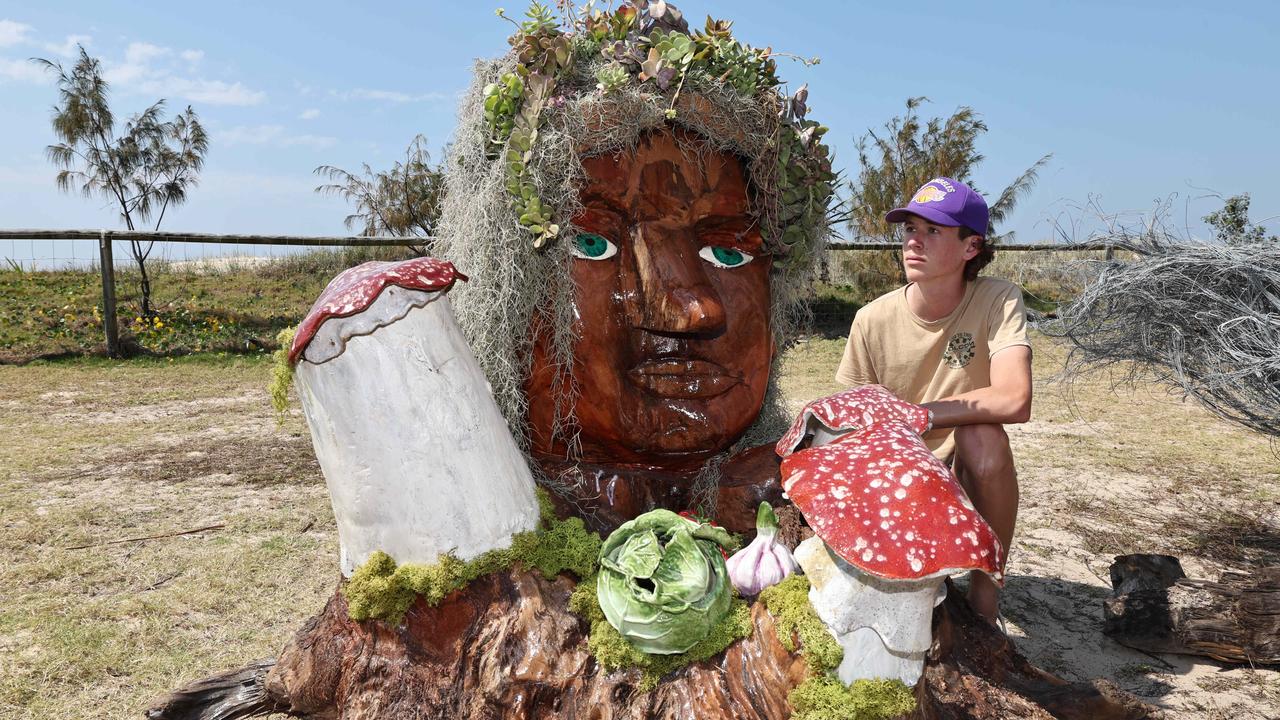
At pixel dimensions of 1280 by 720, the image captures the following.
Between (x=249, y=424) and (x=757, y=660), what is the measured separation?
536cm

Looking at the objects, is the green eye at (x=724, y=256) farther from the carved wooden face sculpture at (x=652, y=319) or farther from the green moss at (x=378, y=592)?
the green moss at (x=378, y=592)

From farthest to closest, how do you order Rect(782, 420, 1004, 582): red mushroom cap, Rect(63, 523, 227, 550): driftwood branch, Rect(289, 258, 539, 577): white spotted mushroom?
Rect(63, 523, 227, 550): driftwood branch → Rect(289, 258, 539, 577): white spotted mushroom → Rect(782, 420, 1004, 582): red mushroom cap

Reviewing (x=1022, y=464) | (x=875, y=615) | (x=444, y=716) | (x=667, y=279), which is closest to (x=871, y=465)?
(x=875, y=615)

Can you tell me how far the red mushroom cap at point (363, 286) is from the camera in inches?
64.0

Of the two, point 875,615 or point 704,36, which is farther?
point 704,36

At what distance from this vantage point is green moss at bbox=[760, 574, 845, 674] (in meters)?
1.43

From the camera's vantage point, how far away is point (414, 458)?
1.65 metres

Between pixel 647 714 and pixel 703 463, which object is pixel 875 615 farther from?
pixel 703 463

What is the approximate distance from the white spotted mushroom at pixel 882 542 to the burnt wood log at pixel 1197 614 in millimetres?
1846

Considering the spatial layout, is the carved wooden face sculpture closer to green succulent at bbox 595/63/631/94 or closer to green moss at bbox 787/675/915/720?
green succulent at bbox 595/63/631/94

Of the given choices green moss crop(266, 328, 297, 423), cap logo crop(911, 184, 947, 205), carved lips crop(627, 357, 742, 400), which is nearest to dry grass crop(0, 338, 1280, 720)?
green moss crop(266, 328, 297, 423)

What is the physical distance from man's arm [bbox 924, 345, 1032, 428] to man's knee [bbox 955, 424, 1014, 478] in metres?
0.08

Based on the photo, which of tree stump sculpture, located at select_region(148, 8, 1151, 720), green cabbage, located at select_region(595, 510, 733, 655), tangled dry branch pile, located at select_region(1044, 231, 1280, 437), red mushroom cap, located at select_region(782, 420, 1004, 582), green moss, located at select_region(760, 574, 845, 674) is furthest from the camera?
tangled dry branch pile, located at select_region(1044, 231, 1280, 437)

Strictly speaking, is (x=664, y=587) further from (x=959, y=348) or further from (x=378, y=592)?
(x=959, y=348)
